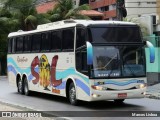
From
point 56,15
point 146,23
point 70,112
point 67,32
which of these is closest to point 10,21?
point 56,15

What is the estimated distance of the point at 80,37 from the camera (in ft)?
53.0

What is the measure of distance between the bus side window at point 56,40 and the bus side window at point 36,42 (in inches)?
63.1

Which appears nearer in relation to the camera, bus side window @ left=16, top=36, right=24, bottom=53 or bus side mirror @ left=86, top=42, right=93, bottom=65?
bus side mirror @ left=86, top=42, right=93, bottom=65

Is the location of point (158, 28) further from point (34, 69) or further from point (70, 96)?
point (70, 96)

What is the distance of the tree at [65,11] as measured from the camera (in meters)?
47.3

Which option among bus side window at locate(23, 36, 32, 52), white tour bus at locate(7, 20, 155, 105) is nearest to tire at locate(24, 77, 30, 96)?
bus side window at locate(23, 36, 32, 52)

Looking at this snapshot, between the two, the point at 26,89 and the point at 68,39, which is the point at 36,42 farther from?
the point at 68,39

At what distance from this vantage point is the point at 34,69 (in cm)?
2106

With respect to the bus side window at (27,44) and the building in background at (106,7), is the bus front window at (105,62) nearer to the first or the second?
the bus side window at (27,44)

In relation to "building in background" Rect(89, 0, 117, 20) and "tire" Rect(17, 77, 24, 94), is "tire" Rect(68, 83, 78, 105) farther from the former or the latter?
"building in background" Rect(89, 0, 117, 20)

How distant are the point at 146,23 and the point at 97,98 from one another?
26971 mm

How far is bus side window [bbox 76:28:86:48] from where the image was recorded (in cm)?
1593

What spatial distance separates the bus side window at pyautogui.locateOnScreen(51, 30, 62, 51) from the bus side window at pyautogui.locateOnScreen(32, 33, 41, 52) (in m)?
1.60

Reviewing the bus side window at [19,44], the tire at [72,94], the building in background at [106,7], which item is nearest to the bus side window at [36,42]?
the bus side window at [19,44]
